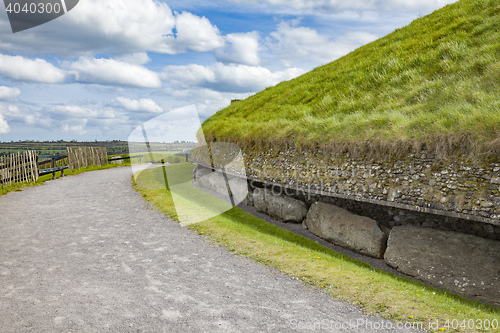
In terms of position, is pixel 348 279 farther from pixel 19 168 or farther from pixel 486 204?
pixel 19 168

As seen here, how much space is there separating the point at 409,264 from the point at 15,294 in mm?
11044

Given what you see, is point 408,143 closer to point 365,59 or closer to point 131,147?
point 365,59

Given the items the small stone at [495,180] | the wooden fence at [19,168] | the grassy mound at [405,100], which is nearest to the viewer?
the small stone at [495,180]

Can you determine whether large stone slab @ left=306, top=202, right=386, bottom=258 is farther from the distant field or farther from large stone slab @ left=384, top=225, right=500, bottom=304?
the distant field

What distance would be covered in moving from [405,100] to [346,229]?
20.0 ft

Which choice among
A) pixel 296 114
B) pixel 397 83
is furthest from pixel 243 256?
pixel 397 83

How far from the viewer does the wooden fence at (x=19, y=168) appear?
20844mm

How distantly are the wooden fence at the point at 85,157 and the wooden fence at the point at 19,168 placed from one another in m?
6.98

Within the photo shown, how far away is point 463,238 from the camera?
1019 cm

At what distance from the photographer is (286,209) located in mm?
15477

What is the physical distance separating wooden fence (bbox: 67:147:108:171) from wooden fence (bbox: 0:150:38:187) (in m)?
6.98

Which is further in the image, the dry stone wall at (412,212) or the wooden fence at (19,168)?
the wooden fence at (19,168)

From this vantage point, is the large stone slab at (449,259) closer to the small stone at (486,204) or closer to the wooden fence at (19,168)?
the small stone at (486,204)

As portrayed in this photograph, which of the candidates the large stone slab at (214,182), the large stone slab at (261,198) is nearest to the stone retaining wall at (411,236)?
the large stone slab at (261,198)
